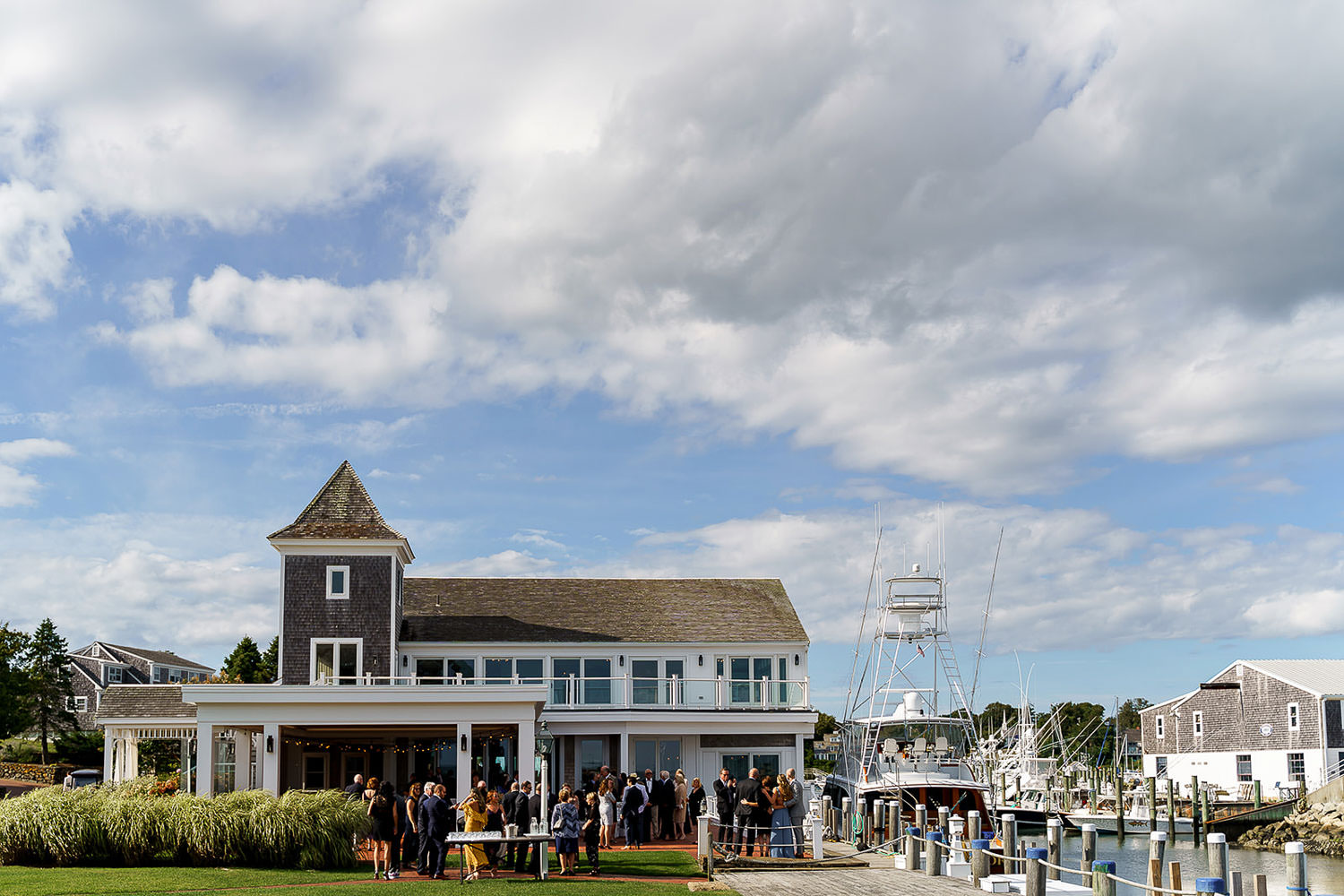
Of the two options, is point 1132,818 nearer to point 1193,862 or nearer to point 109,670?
point 1193,862

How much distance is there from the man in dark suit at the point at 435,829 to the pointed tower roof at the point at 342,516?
13.2 metres

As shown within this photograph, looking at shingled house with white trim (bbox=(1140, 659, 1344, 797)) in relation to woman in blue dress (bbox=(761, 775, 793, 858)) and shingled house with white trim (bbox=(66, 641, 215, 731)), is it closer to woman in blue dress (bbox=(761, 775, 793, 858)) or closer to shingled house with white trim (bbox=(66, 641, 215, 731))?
woman in blue dress (bbox=(761, 775, 793, 858))

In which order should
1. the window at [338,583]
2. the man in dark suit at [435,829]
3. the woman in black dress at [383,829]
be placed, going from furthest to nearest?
the window at [338,583] < the man in dark suit at [435,829] < the woman in black dress at [383,829]

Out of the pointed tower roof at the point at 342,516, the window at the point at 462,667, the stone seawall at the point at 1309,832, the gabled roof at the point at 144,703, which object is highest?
the pointed tower roof at the point at 342,516

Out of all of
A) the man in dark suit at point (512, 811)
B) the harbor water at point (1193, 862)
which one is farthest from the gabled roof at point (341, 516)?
the harbor water at point (1193, 862)

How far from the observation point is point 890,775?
31734 mm

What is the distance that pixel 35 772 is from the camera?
53.6 m

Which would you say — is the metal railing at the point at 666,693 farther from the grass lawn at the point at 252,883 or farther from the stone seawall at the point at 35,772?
the stone seawall at the point at 35,772

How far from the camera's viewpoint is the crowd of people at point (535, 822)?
19781 mm

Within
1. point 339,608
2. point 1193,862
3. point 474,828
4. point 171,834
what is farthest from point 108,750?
point 1193,862

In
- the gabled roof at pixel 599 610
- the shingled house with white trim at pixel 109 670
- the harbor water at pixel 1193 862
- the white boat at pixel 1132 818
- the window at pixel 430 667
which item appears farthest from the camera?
the shingled house with white trim at pixel 109 670

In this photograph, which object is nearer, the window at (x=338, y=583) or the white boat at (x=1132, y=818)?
the window at (x=338, y=583)

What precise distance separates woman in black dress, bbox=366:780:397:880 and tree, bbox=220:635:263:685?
43.3m

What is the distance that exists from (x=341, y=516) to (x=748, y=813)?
51.3 ft
